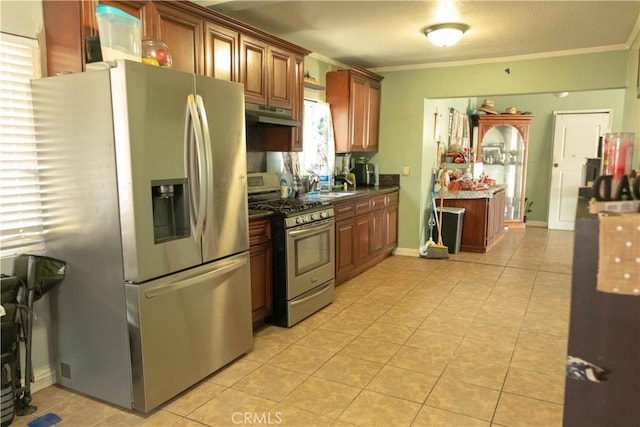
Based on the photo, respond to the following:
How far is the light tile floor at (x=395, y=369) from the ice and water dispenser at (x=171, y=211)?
0.90 m

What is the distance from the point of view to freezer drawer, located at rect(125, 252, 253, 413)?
86.3 inches

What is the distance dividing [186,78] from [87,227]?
3.01 ft

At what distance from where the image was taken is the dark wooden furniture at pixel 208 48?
7.50 feet

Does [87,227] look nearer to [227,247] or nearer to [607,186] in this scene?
[227,247]

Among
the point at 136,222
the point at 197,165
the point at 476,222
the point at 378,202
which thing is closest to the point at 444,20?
the point at 378,202

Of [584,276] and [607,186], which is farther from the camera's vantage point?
[607,186]

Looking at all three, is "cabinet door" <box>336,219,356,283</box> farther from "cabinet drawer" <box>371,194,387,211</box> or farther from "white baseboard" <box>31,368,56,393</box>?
"white baseboard" <box>31,368,56,393</box>

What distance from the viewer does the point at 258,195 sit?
400 centimetres

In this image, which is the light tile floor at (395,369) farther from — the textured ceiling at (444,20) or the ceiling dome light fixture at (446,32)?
the textured ceiling at (444,20)

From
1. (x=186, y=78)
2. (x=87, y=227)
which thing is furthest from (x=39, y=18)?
(x=87, y=227)

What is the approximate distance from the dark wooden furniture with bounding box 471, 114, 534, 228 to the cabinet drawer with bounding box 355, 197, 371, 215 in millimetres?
3724

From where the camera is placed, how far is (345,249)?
176 inches

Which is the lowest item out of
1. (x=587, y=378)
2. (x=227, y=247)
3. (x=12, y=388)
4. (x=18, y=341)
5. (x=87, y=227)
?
(x=12, y=388)

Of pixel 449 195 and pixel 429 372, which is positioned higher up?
pixel 449 195
